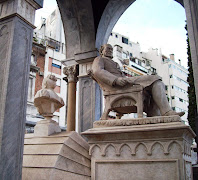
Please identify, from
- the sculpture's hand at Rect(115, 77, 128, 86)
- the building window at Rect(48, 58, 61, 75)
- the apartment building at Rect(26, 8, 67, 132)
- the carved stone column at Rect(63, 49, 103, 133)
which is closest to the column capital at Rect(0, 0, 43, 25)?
the sculpture's hand at Rect(115, 77, 128, 86)

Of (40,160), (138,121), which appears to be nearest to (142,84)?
(138,121)

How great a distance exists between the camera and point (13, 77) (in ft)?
12.7

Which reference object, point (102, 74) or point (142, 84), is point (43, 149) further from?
point (142, 84)

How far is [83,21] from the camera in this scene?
333 inches

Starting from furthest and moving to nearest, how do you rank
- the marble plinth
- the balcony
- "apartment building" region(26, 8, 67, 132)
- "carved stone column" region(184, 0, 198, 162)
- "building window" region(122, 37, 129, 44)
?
A: "building window" region(122, 37, 129, 44)
the balcony
"apartment building" region(26, 8, 67, 132)
the marble plinth
"carved stone column" region(184, 0, 198, 162)

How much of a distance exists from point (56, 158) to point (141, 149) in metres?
1.43

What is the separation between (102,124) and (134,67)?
29.4 meters

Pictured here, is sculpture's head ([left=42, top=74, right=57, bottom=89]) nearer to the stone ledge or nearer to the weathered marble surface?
Answer: the stone ledge

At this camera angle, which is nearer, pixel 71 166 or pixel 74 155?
pixel 71 166

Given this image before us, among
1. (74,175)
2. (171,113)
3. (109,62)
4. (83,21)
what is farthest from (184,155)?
(83,21)

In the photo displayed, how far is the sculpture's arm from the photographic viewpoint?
5205 millimetres

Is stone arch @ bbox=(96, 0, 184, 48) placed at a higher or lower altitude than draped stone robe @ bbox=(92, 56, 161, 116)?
higher

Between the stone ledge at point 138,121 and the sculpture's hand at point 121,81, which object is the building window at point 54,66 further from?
the stone ledge at point 138,121

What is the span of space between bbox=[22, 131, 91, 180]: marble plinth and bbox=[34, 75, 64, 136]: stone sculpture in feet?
0.71
